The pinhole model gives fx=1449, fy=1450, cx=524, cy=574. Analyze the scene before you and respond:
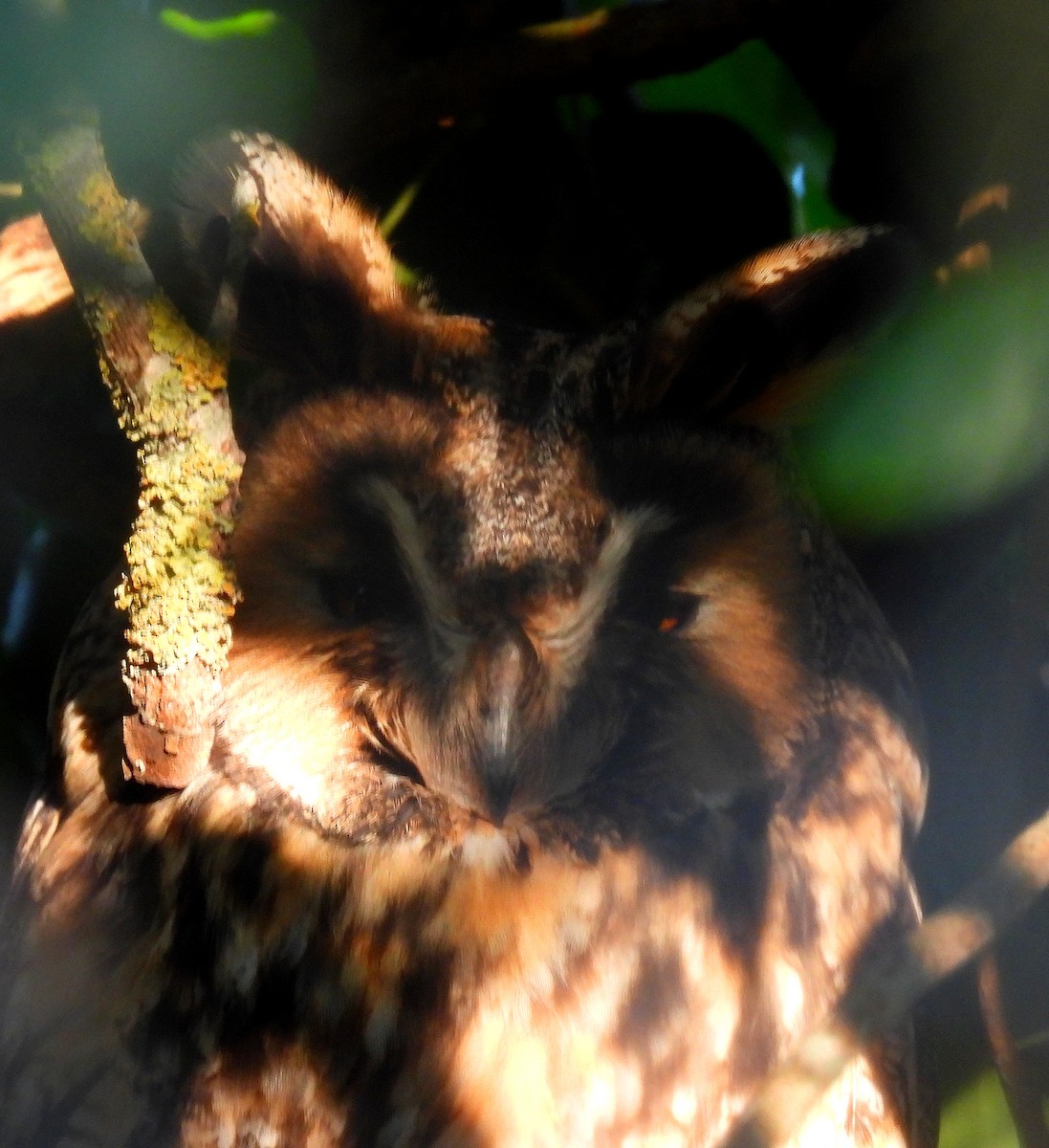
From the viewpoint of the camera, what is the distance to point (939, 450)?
1.80 m

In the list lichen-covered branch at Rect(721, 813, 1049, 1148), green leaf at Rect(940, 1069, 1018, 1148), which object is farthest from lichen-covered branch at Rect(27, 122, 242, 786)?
green leaf at Rect(940, 1069, 1018, 1148)

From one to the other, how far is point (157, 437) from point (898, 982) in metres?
0.83

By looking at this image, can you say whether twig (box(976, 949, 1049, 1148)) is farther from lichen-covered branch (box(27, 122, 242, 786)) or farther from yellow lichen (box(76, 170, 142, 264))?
yellow lichen (box(76, 170, 142, 264))

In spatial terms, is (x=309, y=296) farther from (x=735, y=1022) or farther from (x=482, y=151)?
(x=735, y=1022)

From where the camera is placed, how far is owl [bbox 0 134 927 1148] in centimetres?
144

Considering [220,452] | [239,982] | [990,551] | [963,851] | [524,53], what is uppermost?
[524,53]

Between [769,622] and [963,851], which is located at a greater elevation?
[769,622]

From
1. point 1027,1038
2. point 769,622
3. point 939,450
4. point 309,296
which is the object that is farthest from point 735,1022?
point 309,296

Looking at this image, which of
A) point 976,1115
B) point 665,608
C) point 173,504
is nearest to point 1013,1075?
point 976,1115

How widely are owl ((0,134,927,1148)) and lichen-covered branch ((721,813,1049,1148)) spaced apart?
0.21 meters

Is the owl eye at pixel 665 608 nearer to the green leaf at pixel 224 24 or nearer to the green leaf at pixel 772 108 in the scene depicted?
the green leaf at pixel 772 108

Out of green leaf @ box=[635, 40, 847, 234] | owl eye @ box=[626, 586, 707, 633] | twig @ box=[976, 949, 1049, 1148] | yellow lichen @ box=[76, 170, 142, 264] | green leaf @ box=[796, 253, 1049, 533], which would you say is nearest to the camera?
yellow lichen @ box=[76, 170, 142, 264]

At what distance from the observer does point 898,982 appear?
1.32 metres

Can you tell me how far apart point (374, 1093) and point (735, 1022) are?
38cm
